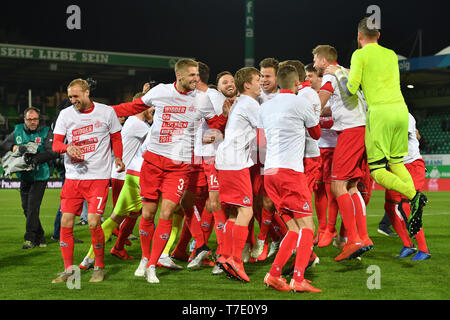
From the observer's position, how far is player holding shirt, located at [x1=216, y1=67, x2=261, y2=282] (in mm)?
5859

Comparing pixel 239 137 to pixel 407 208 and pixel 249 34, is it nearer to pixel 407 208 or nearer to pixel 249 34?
pixel 407 208

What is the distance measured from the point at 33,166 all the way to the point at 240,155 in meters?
3.76

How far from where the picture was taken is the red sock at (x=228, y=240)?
19.5 ft

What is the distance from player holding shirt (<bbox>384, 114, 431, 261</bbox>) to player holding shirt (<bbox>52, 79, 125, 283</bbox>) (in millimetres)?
3099

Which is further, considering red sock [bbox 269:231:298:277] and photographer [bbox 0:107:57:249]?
photographer [bbox 0:107:57:249]

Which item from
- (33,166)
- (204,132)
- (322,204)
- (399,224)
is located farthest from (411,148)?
(33,166)

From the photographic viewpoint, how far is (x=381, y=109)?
6.16 meters

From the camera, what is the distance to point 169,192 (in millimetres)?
5984

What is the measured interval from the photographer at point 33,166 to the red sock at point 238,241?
3.77 m

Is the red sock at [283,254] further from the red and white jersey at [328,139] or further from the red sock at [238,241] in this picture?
the red and white jersey at [328,139]

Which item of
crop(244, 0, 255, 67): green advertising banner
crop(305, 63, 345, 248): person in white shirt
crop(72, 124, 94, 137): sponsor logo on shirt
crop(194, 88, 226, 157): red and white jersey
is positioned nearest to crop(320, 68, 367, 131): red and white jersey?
crop(305, 63, 345, 248): person in white shirt

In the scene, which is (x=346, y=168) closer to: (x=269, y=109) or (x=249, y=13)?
(x=269, y=109)

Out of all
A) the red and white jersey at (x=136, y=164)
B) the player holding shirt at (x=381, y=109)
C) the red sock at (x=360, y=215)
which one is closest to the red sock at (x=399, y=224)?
the red sock at (x=360, y=215)

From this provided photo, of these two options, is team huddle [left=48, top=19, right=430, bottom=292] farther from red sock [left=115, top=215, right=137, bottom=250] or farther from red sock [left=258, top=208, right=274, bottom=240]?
red sock [left=115, top=215, right=137, bottom=250]
